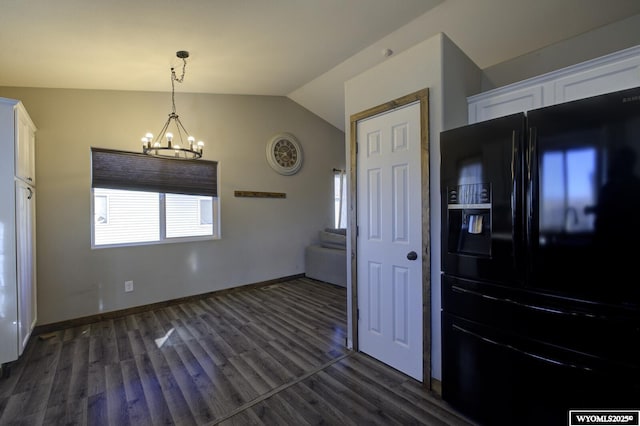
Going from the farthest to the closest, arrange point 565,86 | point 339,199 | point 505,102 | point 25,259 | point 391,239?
1. point 339,199
2. point 25,259
3. point 391,239
4. point 505,102
5. point 565,86

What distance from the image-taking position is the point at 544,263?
4.75 feet

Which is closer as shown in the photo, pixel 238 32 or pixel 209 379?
pixel 209 379

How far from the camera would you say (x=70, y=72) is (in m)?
2.83

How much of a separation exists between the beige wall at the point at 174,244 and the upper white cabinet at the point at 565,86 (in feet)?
11.4

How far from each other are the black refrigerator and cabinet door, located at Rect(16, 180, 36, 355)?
11.0ft

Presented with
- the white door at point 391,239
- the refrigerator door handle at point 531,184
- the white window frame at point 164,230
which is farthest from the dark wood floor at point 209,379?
the refrigerator door handle at point 531,184

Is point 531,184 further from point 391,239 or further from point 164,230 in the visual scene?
point 164,230

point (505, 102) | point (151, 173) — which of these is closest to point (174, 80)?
point (151, 173)

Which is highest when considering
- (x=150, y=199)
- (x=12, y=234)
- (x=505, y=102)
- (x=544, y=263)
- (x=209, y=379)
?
(x=505, y=102)

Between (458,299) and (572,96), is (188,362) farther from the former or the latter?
(572,96)

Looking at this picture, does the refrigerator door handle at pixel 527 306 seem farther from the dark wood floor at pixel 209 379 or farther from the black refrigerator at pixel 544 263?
the dark wood floor at pixel 209 379

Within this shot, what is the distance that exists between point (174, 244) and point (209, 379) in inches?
90.6

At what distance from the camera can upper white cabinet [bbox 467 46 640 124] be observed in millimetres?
1729

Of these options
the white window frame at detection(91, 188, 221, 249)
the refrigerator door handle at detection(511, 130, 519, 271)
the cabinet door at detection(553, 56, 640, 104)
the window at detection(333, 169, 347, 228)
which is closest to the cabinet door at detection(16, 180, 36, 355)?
the white window frame at detection(91, 188, 221, 249)
